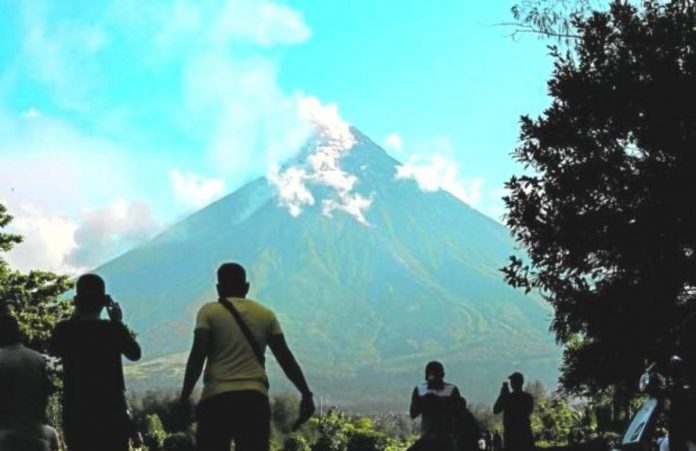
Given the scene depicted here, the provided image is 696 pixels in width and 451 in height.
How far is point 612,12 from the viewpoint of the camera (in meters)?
16.1

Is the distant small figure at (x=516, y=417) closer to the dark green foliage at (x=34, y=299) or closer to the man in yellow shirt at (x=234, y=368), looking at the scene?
the man in yellow shirt at (x=234, y=368)

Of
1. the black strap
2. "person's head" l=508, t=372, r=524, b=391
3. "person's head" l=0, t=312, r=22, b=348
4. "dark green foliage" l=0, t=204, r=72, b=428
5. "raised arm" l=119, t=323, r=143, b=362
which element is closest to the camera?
the black strap

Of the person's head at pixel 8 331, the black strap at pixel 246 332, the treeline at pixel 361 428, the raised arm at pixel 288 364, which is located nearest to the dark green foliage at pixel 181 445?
the treeline at pixel 361 428

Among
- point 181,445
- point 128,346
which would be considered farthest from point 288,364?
point 181,445

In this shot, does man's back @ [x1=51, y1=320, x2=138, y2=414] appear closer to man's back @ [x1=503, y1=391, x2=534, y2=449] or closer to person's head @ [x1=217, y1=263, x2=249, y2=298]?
person's head @ [x1=217, y1=263, x2=249, y2=298]

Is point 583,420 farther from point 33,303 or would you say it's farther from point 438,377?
Answer: point 438,377

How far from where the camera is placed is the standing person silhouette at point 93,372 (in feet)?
19.5

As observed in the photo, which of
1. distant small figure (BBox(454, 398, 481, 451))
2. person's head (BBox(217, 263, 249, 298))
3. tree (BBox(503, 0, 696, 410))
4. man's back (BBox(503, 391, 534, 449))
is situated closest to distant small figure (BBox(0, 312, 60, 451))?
person's head (BBox(217, 263, 249, 298))

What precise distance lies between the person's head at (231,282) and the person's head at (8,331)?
1597 mm

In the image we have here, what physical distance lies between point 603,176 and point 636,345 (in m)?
2.67

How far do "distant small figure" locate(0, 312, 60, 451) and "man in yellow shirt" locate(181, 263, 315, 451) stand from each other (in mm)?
1249

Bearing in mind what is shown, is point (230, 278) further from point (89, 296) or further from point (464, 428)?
point (464, 428)

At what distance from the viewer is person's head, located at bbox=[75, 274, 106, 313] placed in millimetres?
6199

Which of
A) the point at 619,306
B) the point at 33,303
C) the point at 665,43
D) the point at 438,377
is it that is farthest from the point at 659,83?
the point at 33,303
